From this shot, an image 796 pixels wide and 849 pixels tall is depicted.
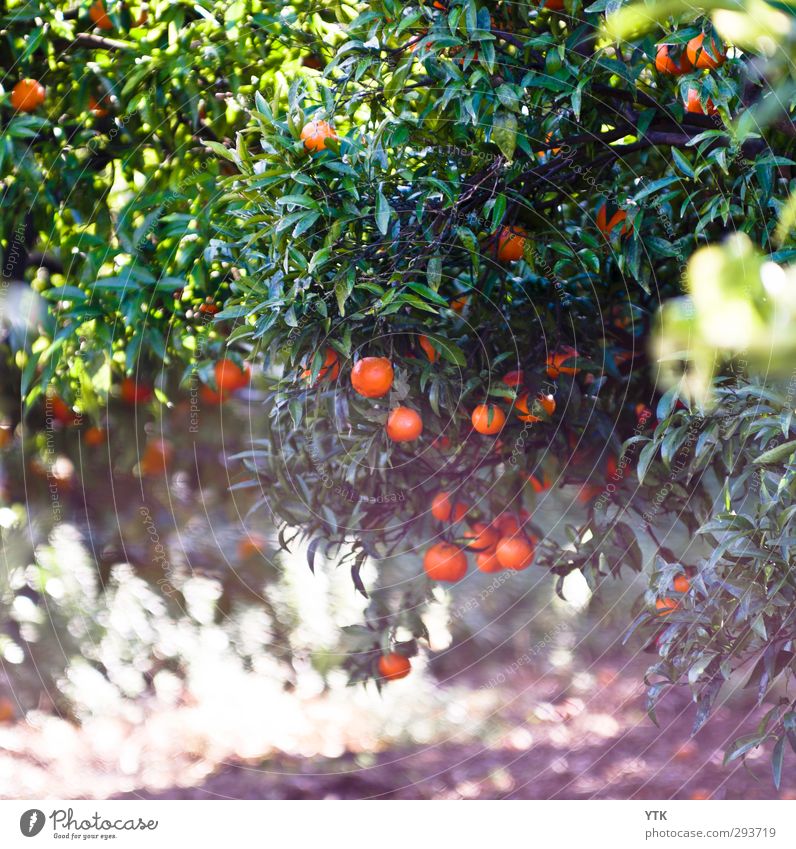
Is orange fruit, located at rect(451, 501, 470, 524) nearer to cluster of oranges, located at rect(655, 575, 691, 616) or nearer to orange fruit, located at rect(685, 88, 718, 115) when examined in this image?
cluster of oranges, located at rect(655, 575, 691, 616)

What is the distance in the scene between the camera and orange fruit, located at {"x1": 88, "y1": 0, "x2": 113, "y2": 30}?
0.77 meters

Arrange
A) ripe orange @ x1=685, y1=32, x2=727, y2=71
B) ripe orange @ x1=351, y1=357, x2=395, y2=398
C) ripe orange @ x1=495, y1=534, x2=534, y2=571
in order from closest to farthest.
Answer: ripe orange @ x1=685, y1=32, x2=727, y2=71
ripe orange @ x1=351, y1=357, x2=395, y2=398
ripe orange @ x1=495, y1=534, x2=534, y2=571

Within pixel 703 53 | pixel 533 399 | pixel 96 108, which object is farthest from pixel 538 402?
pixel 96 108

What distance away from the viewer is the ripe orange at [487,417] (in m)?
0.74

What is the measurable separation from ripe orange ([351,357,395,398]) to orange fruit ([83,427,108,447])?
1.02 ft

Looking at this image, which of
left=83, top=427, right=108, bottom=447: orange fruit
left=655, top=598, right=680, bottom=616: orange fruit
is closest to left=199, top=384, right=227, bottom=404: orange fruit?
left=83, top=427, right=108, bottom=447: orange fruit

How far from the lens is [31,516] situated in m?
0.83

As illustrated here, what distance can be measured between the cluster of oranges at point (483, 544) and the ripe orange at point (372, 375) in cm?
17

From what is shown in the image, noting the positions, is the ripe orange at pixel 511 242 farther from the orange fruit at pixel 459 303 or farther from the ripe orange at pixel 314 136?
the ripe orange at pixel 314 136

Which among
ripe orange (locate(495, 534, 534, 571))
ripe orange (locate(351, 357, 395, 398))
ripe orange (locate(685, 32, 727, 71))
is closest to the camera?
ripe orange (locate(685, 32, 727, 71))
